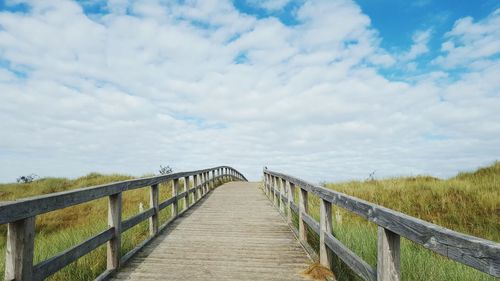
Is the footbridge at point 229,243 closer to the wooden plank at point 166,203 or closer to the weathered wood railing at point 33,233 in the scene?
the weathered wood railing at point 33,233

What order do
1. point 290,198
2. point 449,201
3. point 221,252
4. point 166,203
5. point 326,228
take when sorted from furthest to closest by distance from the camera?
point 449,201, point 166,203, point 290,198, point 221,252, point 326,228

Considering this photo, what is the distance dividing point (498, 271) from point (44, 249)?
750 cm

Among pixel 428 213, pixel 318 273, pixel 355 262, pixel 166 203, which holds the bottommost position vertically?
pixel 428 213

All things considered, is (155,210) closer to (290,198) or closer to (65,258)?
(290,198)

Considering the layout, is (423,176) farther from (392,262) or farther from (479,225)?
(392,262)

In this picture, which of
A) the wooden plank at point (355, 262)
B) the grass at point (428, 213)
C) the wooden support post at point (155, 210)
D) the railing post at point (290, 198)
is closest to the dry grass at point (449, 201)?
the grass at point (428, 213)

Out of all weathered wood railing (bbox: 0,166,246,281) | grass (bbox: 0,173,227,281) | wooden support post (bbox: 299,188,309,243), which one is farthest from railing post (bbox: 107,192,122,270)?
wooden support post (bbox: 299,188,309,243)

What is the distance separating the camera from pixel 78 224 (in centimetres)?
1437

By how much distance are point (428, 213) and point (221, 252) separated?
939 centimetres

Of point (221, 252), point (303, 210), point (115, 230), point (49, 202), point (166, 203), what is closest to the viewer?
point (49, 202)

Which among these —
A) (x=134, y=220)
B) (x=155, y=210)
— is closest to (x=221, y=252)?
(x=134, y=220)

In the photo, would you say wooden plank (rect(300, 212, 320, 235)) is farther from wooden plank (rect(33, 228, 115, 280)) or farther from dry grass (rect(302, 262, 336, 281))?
wooden plank (rect(33, 228, 115, 280))

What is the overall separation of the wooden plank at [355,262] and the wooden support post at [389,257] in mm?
231

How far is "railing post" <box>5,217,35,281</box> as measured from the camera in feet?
10.3
